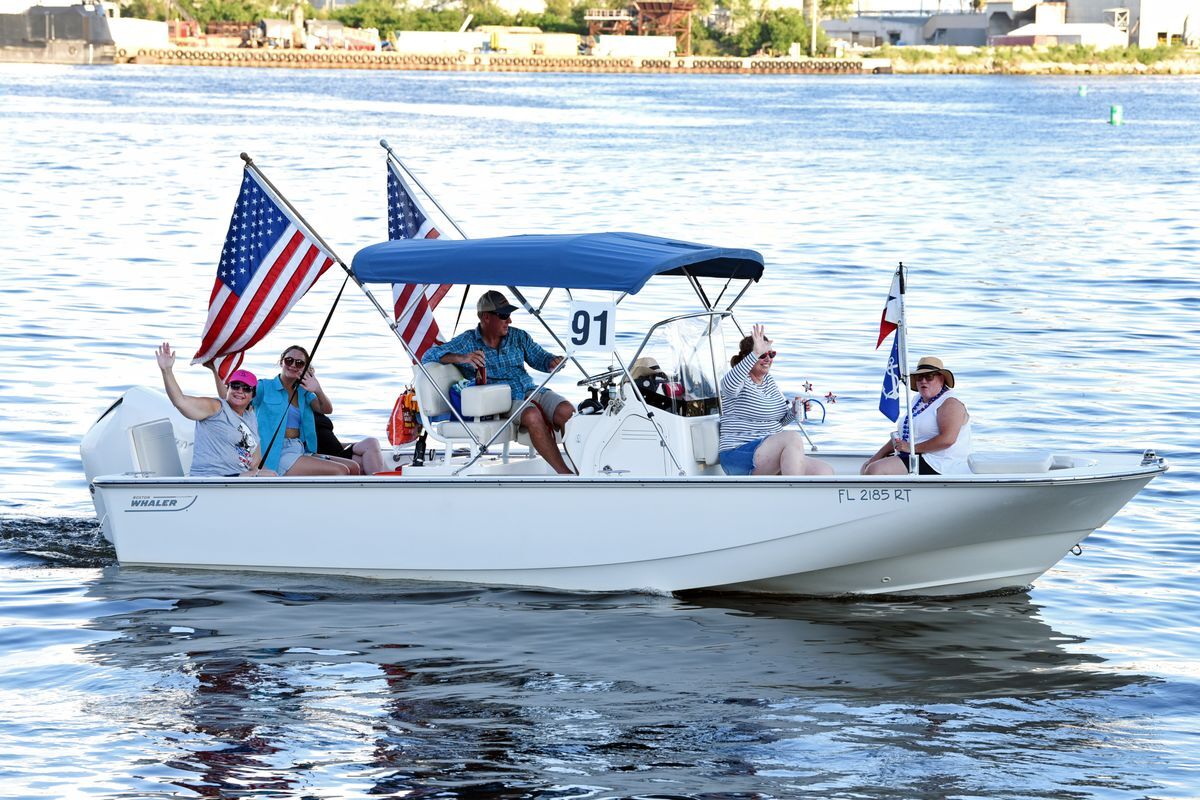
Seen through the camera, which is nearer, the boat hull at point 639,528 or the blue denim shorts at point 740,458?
the boat hull at point 639,528

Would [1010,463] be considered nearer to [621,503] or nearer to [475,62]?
[621,503]

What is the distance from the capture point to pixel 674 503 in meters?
10.4

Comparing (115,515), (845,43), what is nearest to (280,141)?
(115,515)

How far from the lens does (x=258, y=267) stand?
11156 millimetres

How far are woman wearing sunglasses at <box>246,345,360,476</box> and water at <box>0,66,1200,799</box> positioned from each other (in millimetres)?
683

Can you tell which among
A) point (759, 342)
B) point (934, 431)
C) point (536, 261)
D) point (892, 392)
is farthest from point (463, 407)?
point (934, 431)

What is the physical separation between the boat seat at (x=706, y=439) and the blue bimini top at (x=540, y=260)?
1.04 meters

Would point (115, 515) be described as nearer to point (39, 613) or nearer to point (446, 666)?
point (39, 613)

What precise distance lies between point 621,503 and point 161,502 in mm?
3345

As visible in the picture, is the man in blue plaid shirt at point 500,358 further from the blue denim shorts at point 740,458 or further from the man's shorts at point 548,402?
the blue denim shorts at point 740,458

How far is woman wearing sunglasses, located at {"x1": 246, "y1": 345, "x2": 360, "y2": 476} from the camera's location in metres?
11.5

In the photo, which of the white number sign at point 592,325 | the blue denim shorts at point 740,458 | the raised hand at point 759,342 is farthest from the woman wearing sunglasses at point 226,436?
the raised hand at point 759,342

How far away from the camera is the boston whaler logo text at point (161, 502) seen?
11.4 metres

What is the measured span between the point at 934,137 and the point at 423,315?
59.7 meters
